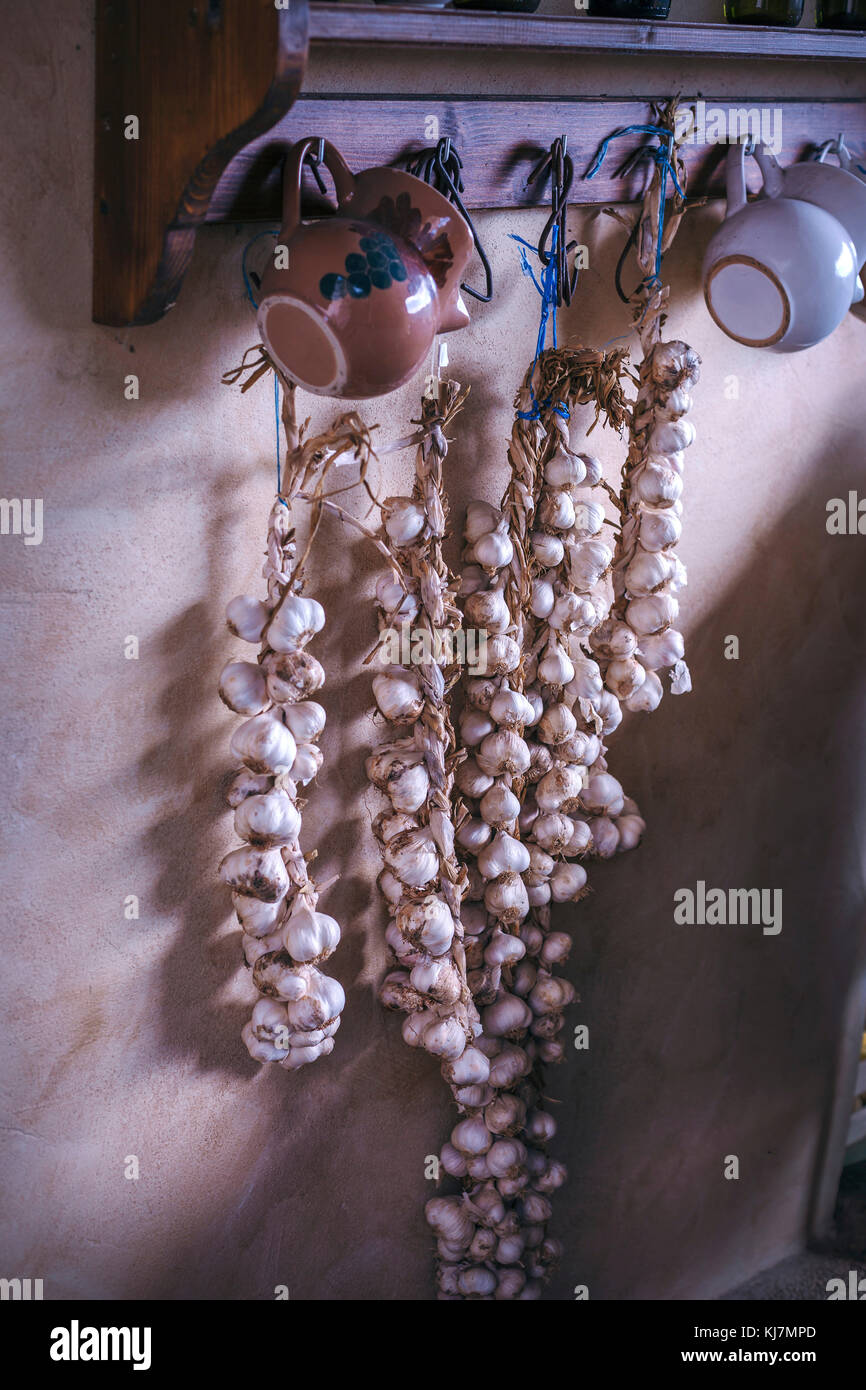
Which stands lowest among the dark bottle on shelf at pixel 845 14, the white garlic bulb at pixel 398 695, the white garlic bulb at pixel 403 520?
the white garlic bulb at pixel 398 695

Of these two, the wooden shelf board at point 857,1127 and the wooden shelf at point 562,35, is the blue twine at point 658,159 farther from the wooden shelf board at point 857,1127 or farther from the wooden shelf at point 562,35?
the wooden shelf board at point 857,1127

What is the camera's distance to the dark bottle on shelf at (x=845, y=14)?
115 cm

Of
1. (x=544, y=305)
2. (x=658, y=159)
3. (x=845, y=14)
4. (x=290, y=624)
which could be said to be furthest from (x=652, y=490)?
(x=845, y=14)

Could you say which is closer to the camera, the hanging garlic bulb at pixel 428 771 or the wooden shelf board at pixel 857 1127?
A: the hanging garlic bulb at pixel 428 771

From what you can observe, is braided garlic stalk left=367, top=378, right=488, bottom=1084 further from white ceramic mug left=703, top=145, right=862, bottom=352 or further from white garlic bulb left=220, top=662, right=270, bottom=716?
white ceramic mug left=703, top=145, right=862, bottom=352

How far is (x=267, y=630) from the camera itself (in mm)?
917

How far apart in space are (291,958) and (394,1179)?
17.2 inches

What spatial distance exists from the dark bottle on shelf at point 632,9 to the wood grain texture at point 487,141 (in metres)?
0.07

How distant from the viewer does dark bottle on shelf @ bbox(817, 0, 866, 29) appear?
1.15 metres

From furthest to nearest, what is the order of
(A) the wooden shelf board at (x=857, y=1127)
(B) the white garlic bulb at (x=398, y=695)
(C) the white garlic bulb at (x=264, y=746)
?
(A) the wooden shelf board at (x=857, y=1127) → (B) the white garlic bulb at (x=398, y=695) → (C) the white garlic bulb at (x=264, y=746)

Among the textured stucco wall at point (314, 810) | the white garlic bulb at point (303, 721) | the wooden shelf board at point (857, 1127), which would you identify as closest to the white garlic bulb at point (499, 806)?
the textured stucco wall at point (314, 810)

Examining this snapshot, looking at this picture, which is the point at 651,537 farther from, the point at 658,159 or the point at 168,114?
the point at 168,114
